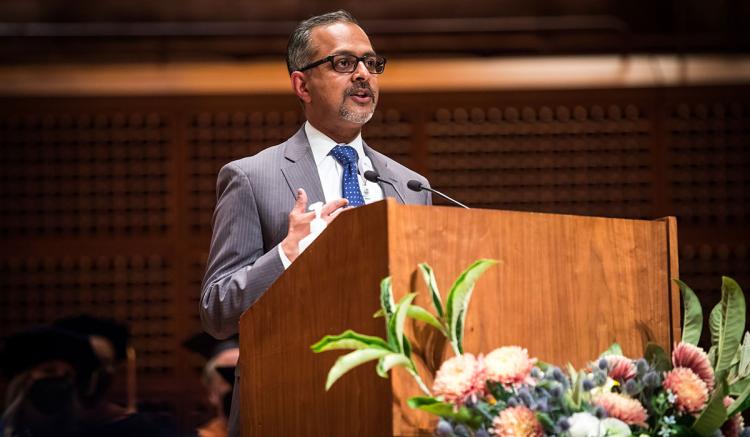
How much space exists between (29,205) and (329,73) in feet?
14.3

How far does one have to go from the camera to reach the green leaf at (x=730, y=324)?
7.36 ft

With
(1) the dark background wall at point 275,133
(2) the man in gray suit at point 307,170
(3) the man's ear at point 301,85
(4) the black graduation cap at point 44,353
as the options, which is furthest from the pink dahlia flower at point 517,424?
(1) the dark background wall at point 275,133

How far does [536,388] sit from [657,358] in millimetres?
352

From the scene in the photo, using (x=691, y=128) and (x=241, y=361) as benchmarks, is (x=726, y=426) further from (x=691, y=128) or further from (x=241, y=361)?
(x=691, y=128)

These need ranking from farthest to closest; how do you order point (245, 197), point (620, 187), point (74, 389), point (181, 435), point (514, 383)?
point (620, 187) → point (74, 389) → point (181, 435) → point (245, 197) → point (514, 383)

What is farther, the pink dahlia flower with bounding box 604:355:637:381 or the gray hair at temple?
the gray hair at temple

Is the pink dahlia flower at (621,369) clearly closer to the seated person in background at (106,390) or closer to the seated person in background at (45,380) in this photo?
the seated person in background at (106,390)

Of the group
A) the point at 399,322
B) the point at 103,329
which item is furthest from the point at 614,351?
the point at 103,329

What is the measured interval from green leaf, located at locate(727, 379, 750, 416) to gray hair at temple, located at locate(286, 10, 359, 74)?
59.8 inches

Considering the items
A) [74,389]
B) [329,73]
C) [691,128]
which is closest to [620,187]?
[691,128]

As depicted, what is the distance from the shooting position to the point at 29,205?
685 centimetres

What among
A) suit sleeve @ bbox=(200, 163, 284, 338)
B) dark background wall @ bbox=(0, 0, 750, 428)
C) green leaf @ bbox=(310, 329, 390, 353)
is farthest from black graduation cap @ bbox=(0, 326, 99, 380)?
green leaf @ bbox=(310, 329, 390, 353)

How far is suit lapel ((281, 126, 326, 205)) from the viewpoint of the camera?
9.51 ft

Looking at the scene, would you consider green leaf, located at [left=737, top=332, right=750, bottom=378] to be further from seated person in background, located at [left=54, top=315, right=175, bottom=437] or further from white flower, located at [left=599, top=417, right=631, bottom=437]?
seated person in background, located at [left=54, top=315, right=175, bottom=437]
